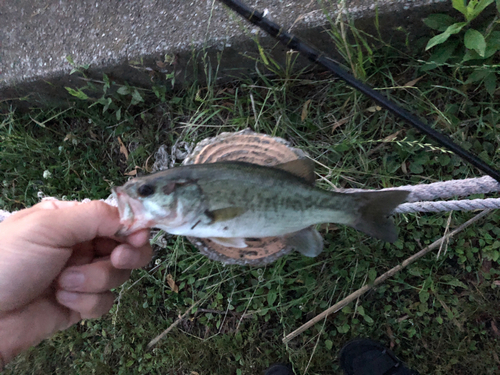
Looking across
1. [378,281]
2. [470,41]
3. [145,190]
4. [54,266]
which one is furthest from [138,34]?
[378,281]

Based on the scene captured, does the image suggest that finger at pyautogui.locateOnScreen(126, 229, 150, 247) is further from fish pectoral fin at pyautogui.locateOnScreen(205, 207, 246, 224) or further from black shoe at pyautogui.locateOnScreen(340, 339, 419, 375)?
black shoe at pyautogui.locateOnScreen(340, 339, 419, 375)

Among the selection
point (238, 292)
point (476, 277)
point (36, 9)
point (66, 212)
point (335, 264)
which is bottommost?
point (238, 292)

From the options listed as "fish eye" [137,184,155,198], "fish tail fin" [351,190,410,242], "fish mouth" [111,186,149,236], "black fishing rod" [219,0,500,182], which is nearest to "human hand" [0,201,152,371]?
"fish mouth" [111,186,149,236]

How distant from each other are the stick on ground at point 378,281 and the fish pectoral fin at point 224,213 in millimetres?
1592

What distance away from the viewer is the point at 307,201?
6.79ft

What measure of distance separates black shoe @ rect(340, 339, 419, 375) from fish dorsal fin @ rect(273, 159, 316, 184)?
182 cm

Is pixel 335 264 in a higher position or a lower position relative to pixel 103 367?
higher

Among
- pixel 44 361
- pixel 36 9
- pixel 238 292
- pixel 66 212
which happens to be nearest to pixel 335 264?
pixel 238 292

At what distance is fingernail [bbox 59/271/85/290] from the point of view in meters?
2.06

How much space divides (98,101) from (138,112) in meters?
0.40

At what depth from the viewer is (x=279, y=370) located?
10.2 ft

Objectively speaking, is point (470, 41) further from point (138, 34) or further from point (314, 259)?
point (138, 34)

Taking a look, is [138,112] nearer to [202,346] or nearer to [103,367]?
[202,346]

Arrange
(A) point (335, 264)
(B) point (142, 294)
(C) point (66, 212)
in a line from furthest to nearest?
(B) point (142, 294) < (A) point (335, 264) < (C) point (66, 212)
